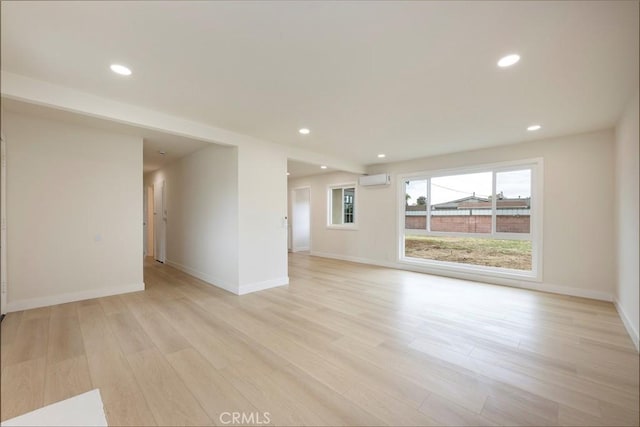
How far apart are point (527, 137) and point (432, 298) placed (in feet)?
9.30

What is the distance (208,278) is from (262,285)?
1.08 m

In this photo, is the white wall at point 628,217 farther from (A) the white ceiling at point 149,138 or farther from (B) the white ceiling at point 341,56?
(A) the white ceiling at point 149,138

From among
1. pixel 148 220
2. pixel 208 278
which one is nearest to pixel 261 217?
pixel 208 278

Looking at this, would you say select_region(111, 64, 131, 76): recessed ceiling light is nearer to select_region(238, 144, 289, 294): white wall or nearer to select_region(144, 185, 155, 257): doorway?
select_region(238, 144, 289, 294): white wall

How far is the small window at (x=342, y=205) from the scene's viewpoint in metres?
7.13

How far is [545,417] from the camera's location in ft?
5.24

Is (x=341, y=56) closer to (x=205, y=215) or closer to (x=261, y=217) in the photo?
(x=261, y=217)

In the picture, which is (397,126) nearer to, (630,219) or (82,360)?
(630,219)

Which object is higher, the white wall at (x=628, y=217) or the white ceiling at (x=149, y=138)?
the white ceiling at (x=149, y=138)

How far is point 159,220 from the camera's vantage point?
659 cm

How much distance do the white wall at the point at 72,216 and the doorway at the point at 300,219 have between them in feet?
16.1

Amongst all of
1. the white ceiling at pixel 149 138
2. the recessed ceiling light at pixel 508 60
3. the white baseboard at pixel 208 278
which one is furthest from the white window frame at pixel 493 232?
the white ceiling at pixel 149 138

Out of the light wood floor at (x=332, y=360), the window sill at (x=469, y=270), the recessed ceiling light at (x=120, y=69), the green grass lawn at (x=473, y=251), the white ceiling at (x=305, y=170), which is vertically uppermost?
the recessed ceiling light at (x=120, y=69)

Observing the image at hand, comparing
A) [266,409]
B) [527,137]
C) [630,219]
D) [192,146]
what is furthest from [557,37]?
[192,146]
